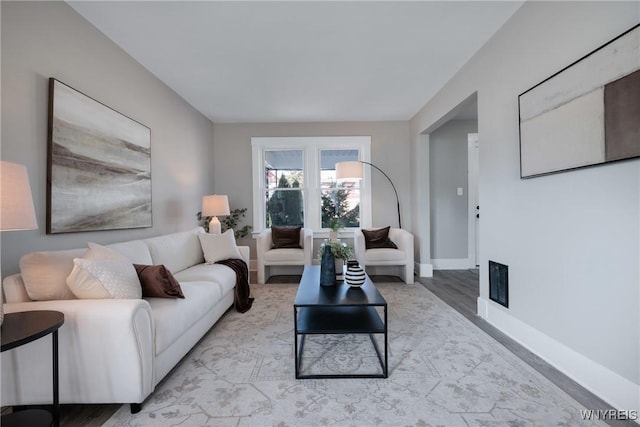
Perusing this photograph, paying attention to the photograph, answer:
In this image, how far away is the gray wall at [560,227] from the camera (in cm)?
146

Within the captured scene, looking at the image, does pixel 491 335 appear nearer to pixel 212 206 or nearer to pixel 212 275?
pixel 212 275

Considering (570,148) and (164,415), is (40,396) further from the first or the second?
(570,148)

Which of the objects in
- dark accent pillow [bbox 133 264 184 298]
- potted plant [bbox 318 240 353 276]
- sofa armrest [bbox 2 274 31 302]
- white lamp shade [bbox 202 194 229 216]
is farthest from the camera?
white lamp shade [bbox 202 194 229 216]

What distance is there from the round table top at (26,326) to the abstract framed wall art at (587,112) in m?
2.80

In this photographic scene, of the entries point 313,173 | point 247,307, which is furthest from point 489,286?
point 313,173

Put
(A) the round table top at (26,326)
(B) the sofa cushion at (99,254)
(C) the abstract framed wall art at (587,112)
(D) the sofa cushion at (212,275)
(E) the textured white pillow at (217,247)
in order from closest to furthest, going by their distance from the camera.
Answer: (A) the round table top at (26,326), (C) the abstract framed wall art at (587,112), (B) the sofa cushion at (99,254), (D) the sofa cushion at (212,275), (E) the textured white pillow at (217,247)

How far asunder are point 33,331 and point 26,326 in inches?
3.5

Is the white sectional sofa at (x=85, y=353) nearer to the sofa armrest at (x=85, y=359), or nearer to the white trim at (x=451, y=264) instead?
the sofa armrest at (x=85, y=359)

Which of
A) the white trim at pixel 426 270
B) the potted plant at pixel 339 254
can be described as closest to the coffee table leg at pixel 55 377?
the potted plant at pixel 339 254

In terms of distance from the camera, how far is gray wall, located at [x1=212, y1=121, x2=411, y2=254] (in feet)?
16.3

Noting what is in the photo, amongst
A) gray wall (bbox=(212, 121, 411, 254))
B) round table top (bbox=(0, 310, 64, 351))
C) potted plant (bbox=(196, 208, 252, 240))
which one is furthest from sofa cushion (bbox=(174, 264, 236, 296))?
gray wall (bbox=(212, 121, 411, 254))

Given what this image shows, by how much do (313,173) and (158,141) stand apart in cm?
248

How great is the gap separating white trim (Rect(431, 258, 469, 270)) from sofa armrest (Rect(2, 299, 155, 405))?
175 inches

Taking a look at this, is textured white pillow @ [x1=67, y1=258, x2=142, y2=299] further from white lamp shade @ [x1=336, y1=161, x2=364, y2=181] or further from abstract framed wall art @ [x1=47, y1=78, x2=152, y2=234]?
A: white lamp shade @ [x1=336, y1=161, x2=364, y2=181]
